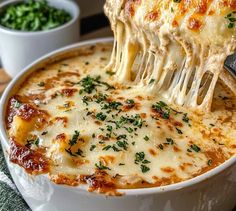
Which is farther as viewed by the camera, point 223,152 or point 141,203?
point 223,152

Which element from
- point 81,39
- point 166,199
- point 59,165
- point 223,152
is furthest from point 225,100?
point 81,39

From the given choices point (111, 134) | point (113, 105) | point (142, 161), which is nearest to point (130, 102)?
point (113, 105)

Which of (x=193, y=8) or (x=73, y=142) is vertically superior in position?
(x=193, y=8)

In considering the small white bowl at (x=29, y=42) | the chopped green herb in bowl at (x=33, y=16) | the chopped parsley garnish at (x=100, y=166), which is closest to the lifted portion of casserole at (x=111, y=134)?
the chopped parsley garnish at (x=100, y=166)

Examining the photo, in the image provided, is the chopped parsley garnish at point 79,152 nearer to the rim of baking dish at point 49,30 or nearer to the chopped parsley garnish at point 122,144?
the chopped parsley garnish at point 122,144

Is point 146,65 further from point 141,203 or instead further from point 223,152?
point 141,203

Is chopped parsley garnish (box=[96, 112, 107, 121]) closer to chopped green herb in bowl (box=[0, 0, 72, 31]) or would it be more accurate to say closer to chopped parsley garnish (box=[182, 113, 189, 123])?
chopped parsley garnish (box=[182, 113, 189, 123])

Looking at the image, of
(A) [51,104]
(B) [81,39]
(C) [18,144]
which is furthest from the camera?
(B) [81,39]

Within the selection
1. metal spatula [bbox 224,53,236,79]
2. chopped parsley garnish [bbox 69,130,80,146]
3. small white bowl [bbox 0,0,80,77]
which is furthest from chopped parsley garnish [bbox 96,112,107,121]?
small white bowl [bbox 0,0,80,77]
